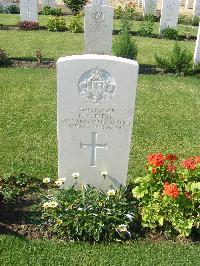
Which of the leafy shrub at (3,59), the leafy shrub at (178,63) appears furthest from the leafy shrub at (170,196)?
the leafy shrub at (3,59)

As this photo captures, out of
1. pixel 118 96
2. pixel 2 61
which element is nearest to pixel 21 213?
pixel 118 96

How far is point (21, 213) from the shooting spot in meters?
5.51

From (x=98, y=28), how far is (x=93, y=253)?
8787 millimetres

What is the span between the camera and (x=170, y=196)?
4.91 meters

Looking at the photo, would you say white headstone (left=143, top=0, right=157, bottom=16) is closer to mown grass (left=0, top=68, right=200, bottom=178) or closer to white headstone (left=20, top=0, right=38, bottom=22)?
white headstone (left=20, top=0, right=38, bottom=22)

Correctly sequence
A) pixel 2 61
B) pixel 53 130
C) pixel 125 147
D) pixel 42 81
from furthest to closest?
pixel 2 61 < pixel 42 81 < pixel 53 130 < pixel 125 147

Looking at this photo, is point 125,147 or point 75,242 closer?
point 75,242

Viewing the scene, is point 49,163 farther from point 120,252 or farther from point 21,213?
point 120,252

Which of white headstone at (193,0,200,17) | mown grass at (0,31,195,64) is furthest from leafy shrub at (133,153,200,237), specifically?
white headstone at (193,0,200,17)

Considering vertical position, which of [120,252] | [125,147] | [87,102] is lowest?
[120,252]

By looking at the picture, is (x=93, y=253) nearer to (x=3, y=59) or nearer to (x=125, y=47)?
(x=125, y=47)

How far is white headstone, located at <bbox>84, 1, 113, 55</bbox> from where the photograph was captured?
12180mm

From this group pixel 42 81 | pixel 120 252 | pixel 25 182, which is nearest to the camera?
pixel 120 252

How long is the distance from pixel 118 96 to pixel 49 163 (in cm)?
226
